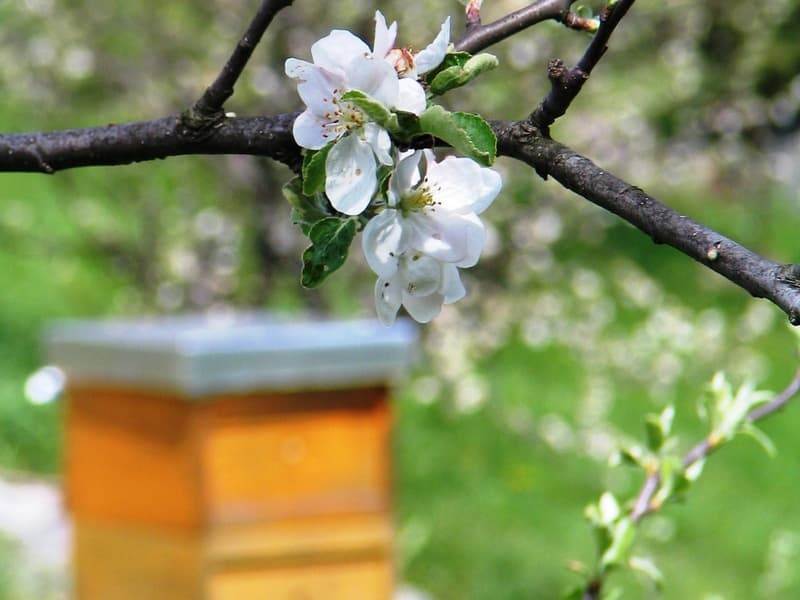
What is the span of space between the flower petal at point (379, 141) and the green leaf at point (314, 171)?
30 millimetres

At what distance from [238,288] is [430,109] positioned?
486 cm

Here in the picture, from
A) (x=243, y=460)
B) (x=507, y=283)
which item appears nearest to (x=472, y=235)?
(x=243, y=460)

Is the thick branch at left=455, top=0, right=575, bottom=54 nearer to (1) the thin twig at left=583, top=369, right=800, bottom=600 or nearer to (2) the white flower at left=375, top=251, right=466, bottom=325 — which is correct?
(2) the white flower at left=375, top=251, right=466, bottom=325

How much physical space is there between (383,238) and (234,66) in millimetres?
204

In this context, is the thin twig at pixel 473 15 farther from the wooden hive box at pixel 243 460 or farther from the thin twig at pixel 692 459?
the wooden hive box at pixel 243 460

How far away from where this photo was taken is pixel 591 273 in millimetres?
6379

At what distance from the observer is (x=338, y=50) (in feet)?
2.51

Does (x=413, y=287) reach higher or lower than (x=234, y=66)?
lower

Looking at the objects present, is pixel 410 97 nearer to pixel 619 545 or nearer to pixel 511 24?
pixel 511 24

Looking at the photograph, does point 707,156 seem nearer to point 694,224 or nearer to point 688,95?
point 688,95

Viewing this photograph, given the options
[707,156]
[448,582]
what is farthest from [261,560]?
[707,156]

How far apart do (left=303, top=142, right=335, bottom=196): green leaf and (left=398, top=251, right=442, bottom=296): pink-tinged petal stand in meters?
0.08

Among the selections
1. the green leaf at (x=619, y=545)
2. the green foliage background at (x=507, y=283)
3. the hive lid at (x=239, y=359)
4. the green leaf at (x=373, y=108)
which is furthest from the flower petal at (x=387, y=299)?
the green foliage background at (x=507, y=283)

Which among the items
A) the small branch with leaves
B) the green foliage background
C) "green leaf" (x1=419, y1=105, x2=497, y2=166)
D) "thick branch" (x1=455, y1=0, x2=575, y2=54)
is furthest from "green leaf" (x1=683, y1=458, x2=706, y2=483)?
the green foliage background
